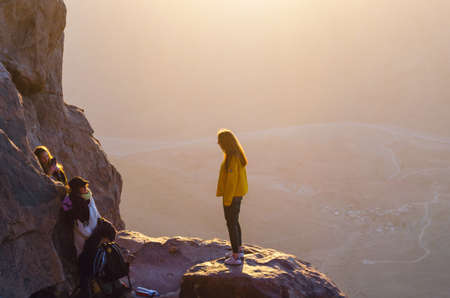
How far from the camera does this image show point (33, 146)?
20.7 feet

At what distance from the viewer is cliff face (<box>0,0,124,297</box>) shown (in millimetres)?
4227

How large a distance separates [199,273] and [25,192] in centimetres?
227

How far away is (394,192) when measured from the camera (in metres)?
31.2

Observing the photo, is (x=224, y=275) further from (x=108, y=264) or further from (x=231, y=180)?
(x=108, y=264)

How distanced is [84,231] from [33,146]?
2.62 metres

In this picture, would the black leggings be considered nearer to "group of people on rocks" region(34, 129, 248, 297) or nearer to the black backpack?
"group of people on rocks" region(34, 129, 248, 297)

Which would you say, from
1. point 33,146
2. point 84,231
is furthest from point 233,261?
point 33,146

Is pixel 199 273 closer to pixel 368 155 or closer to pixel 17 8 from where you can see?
pixel 17 8

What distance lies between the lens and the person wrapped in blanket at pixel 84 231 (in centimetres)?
428

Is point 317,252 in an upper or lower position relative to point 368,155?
lower

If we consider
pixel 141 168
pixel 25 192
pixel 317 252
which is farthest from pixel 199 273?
pixel 141 168

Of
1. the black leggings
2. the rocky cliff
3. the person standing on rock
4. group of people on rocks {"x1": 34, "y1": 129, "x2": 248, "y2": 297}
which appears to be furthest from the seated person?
the black leggings

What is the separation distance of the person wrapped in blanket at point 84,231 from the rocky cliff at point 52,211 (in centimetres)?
35

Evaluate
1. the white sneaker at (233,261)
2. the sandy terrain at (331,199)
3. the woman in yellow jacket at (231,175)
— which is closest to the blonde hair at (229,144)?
the woman in yellow jacket at (231,175)
